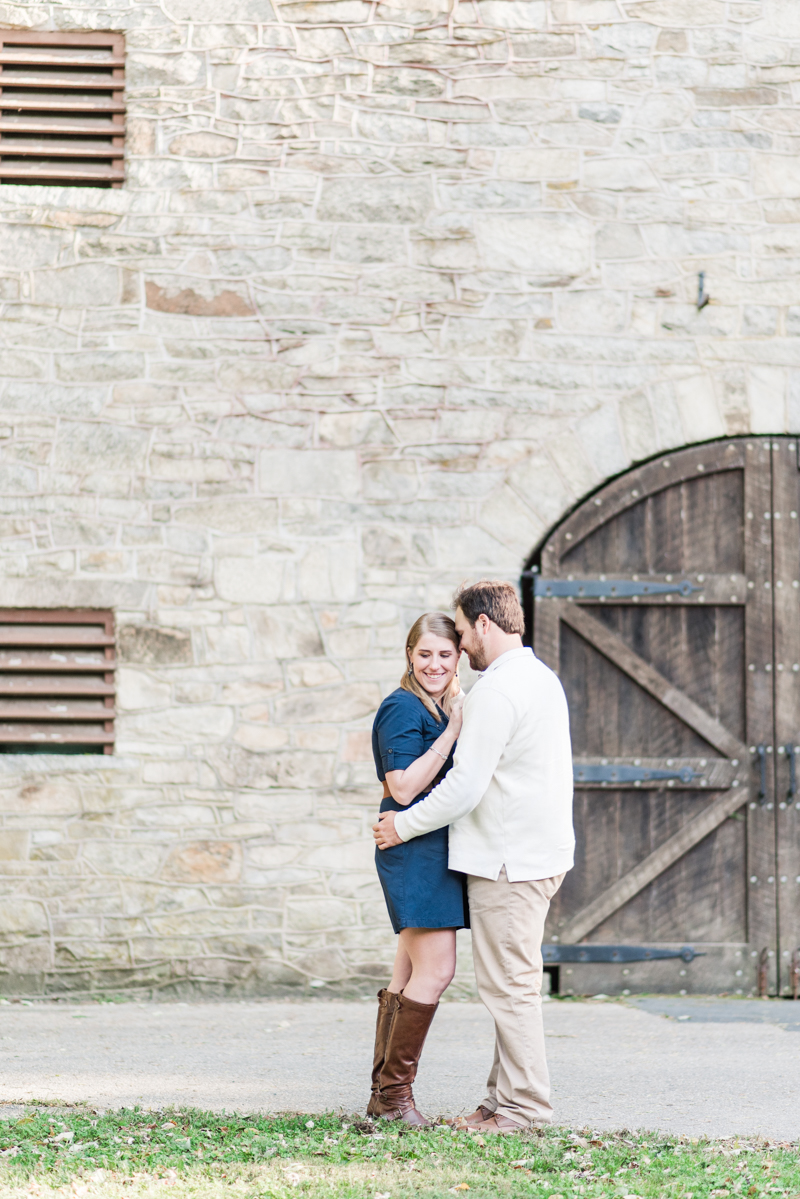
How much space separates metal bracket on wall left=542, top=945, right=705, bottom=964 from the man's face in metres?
2.63

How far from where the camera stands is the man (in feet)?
11.0

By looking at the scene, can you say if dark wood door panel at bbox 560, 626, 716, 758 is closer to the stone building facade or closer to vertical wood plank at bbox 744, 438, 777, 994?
vertical wood plank at bbox 744, 438, 777, 994

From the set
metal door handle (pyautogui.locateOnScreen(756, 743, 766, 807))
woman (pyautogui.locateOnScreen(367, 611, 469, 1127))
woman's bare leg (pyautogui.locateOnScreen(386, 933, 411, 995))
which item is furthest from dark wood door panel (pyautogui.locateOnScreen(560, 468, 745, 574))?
woman's bare leg (pyautogui.locateOnScreen(386, 933, 411, 995))

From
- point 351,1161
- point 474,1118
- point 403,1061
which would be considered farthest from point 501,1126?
point 351,1161

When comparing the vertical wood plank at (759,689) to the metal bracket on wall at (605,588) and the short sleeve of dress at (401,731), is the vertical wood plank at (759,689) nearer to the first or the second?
the metal bracket on wall at (605,588)

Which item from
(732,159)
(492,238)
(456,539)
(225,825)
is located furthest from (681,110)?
(225,825)

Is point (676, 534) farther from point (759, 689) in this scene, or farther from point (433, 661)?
point (433, 661)

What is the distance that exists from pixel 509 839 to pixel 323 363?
3.12 m

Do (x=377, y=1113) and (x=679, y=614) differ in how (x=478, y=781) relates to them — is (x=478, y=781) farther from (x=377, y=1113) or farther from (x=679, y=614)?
(x=679, y=614)

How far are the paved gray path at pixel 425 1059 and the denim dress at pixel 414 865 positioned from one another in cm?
75

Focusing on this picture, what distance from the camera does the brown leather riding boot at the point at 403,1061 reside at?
339 cm

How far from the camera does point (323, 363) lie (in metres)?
5.80

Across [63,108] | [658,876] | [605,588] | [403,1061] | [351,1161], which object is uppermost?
[63,108]

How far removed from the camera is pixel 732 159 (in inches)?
233
